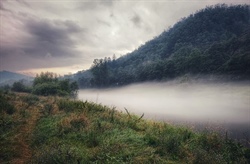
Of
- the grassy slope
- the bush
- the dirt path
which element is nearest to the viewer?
the grassy slope

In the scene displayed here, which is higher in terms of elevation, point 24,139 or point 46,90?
point 46,90

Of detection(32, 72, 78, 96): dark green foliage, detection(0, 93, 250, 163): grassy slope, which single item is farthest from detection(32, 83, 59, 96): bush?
detection(0, 93, 250, 163): grassy slope

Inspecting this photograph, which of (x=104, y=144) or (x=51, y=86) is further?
(x=51, y=86)

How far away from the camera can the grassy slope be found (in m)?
9.71

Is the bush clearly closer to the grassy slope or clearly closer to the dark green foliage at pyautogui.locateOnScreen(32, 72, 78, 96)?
the dark green foliage at pyautogui.locateOnScreen(32, 72, 78, 96)

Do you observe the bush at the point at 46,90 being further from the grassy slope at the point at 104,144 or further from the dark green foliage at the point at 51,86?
the grassy slope at the point at 104,144

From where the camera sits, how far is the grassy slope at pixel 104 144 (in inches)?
382

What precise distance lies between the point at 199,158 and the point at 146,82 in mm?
128762

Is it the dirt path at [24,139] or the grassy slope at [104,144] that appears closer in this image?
the grassy slope at [104,144]

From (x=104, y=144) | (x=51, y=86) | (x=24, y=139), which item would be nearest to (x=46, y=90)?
(x=51, y=86)

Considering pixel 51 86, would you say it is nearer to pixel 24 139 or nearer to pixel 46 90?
pixel 46 90

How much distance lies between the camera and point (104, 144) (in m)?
10.9

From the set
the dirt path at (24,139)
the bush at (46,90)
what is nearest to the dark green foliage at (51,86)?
the bush at (46,90)

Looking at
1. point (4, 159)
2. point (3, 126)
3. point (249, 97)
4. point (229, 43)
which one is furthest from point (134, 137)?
point (229, 43)
